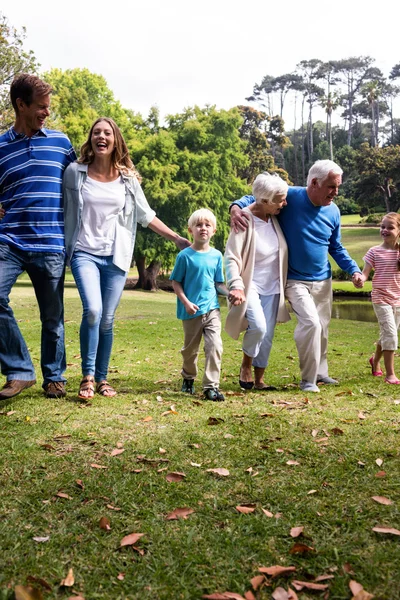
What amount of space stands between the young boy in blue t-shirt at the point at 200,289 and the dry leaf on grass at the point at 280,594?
3.38 meters

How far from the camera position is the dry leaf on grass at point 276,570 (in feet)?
9.27

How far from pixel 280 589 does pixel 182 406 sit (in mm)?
2974

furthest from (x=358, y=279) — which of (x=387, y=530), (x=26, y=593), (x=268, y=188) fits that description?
(x=26, y=593)

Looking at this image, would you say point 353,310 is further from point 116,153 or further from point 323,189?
point 116,153

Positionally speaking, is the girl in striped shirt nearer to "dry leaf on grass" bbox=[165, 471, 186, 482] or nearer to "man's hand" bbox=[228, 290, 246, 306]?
"man's hand" bbox=[228, 290, 246, 306]

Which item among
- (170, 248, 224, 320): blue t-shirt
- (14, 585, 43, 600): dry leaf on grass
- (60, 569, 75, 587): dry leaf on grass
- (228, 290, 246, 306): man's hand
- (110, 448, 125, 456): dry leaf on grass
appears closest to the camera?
(14, 585, 43, 600): dry leaf on grass

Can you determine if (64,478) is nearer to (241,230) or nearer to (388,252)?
(241,230)

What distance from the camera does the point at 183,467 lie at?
4.04m

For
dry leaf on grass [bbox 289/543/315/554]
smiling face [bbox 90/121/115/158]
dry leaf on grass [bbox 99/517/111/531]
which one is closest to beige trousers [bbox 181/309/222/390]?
smiling face [bbox 90/121/115/158]

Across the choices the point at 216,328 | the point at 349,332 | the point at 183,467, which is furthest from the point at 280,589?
the point at 349,332

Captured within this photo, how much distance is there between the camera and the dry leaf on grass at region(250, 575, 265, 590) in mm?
2743

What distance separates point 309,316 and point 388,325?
1.53 m

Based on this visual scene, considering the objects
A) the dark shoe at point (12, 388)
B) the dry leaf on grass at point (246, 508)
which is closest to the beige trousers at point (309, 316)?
the dark shoe at point (12, 388)

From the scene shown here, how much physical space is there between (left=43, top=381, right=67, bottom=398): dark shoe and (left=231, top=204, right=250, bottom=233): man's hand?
219 cm
